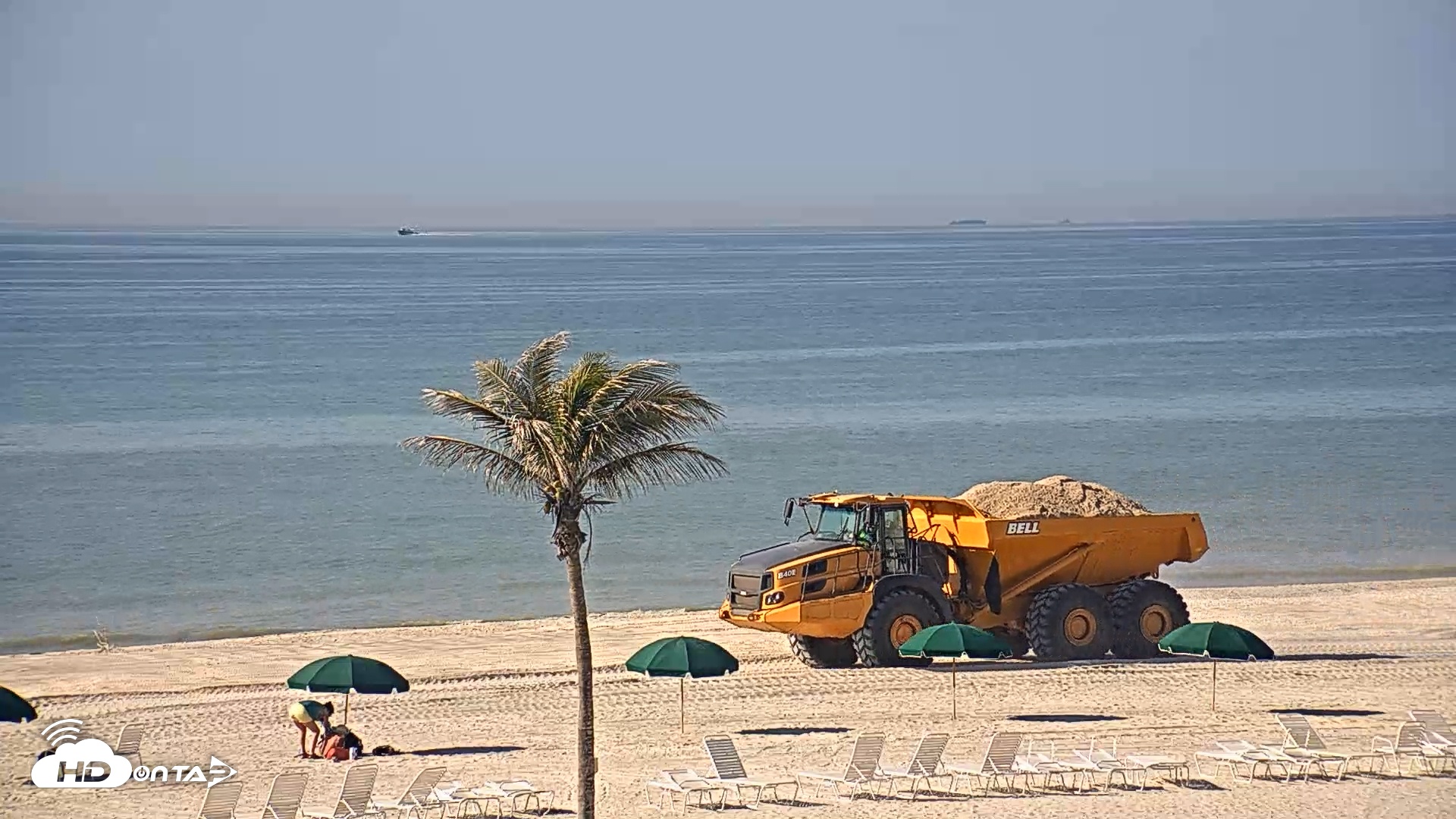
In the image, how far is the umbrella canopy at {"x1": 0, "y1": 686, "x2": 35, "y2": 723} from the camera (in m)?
18.1

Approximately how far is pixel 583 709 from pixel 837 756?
4343 millimetres

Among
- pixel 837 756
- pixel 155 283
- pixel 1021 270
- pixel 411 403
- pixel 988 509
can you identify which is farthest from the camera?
pixel 1021 270

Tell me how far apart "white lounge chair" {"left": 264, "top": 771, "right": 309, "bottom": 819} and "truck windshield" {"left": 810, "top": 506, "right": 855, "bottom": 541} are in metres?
8.47

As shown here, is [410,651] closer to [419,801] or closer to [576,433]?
[419,801]

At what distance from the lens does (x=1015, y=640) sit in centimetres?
2489

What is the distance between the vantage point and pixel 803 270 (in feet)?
626

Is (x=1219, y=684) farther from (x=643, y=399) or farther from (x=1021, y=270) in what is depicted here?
(x=1021, y=270)

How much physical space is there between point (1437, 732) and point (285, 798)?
482 inches

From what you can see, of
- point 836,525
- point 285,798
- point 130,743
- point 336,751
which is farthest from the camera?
point 836,525

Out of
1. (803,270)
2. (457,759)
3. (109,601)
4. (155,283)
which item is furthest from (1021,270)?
(457,759)


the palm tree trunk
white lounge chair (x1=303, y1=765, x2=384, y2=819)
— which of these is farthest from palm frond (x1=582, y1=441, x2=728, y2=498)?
white lounge chair (x1=303, y1=765, x2=384, y2=819)

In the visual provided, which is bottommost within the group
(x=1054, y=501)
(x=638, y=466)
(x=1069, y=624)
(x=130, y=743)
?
(x=130, y=743)

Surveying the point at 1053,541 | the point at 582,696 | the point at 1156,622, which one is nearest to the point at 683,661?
the point at 582,696

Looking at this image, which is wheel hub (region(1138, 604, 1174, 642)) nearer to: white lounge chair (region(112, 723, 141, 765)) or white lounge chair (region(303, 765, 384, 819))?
white lounge chair (region(303, 765, 384, 819))
